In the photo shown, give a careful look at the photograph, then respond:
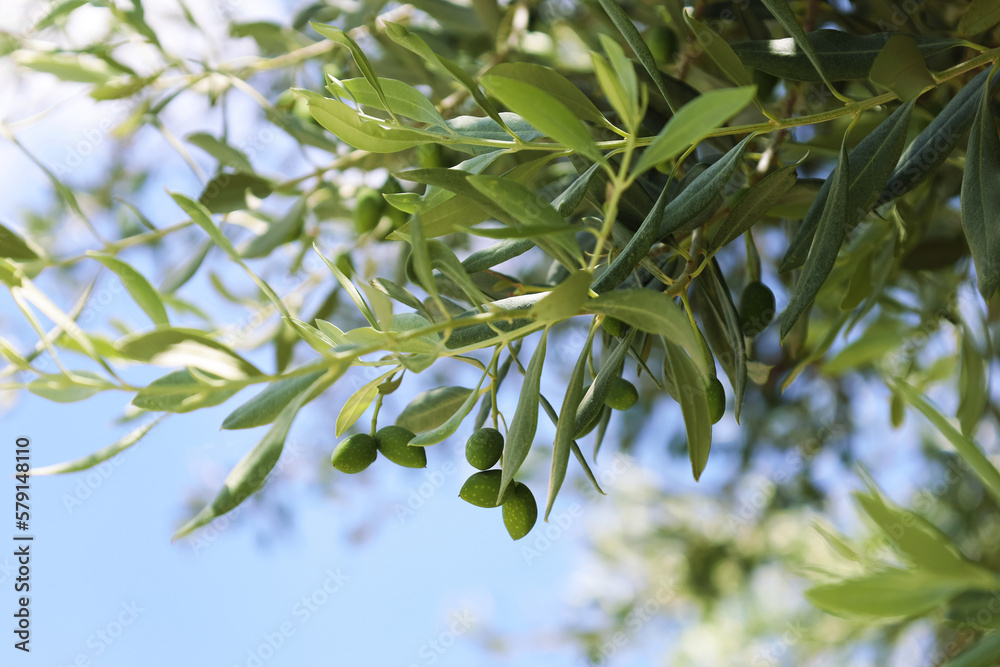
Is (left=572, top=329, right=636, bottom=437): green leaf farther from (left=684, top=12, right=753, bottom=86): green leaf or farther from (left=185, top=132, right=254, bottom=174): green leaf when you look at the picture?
(left=185, top=132, right=254, bottom=174): green leaf

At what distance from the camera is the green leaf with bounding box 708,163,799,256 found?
22.0 inches

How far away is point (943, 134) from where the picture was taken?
565 millimetres

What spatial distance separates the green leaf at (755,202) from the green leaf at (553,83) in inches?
4.9

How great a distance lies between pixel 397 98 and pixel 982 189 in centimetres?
44

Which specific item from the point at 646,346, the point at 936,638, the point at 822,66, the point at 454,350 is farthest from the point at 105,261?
the point at 936,638

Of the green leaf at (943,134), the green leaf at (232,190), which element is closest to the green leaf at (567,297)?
the green leaf at (943,134)

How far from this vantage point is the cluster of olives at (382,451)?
1.95 ft

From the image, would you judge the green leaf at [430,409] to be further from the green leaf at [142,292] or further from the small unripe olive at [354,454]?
the green leaf at [142,292]

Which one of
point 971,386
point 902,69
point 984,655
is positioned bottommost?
point 971,386

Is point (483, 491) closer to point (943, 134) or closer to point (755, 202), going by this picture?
point (755, 202)

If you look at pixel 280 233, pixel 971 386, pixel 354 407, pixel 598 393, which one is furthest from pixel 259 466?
pixel 971 386

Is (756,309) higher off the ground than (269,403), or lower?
lower

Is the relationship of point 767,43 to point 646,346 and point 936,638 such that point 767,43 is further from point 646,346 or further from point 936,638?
point 936,638

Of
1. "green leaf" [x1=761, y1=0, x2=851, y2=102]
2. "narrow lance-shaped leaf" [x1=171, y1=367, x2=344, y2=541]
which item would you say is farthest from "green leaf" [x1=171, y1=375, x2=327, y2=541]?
"green leaf" [x1=761, y1=0, x2=851, y2=102]
